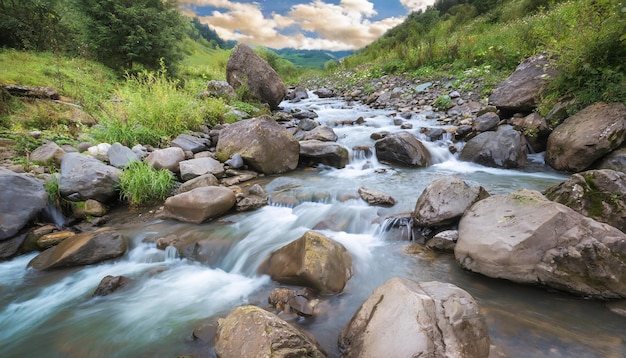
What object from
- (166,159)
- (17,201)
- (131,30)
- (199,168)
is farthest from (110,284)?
(131,30)

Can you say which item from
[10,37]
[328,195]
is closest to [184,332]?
[328,195]

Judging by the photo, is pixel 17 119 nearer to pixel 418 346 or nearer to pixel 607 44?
pixel 418 346

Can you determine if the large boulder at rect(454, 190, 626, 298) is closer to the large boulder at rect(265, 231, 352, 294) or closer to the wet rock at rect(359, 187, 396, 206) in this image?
the large boulder at rect(265, 231, 352, 294)

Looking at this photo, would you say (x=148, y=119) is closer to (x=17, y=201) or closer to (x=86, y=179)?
(x=86, y=179)

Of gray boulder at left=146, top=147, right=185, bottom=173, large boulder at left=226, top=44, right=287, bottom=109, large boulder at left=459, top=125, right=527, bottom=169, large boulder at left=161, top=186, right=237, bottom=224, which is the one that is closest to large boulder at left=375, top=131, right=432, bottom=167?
large boulder at left=459, top=125, right=527, bottom=169

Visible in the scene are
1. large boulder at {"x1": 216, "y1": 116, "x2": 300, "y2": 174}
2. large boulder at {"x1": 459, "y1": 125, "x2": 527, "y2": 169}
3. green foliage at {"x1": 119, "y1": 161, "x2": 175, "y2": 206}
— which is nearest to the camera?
green foliage at {"x1": 119, "y1": 161, "x2": 175, "y2": 206}

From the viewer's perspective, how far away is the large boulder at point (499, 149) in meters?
6.72

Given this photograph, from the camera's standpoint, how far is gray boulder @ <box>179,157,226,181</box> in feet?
20.2

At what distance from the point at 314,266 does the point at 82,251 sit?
324cm

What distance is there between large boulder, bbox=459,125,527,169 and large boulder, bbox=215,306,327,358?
6380 millimetres

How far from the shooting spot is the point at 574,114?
6008 millimetres

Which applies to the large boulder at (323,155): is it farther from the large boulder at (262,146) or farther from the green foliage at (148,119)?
the green foliage at (148,119)

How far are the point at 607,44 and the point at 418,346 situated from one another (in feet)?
23.0

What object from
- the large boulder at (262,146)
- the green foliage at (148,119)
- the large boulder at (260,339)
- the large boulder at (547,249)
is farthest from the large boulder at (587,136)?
the green foliage at (148,119)
